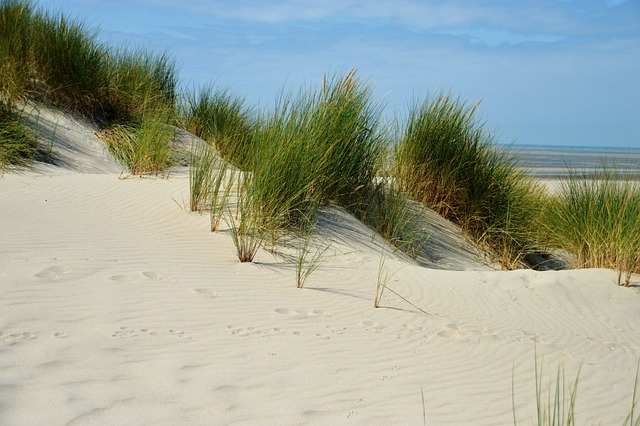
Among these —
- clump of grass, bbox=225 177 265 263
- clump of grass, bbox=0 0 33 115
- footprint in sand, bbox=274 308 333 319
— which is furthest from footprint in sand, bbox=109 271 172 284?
clump of grass, bbox=0 0 33 115

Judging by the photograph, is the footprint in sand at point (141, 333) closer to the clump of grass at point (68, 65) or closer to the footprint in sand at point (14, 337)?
the footprint in sand at point (14, 337)

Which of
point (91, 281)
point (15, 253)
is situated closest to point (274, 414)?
point (91, 281)

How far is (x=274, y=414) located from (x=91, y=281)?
77.5 inches

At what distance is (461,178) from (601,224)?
203cm

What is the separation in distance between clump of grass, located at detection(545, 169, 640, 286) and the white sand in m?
0.30

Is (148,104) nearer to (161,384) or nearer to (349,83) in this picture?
(349,83)

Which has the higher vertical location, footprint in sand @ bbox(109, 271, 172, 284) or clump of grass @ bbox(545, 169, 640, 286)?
clump of grass @ bbox(545, 169, 640, 286)

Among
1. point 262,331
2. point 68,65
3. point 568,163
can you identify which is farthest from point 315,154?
point 568,163

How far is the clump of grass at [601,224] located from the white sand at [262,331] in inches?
11.7

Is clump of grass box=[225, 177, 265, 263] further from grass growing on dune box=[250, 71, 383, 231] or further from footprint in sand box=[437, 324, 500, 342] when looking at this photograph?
footprint in sand box=[437, 324, 500, 342]

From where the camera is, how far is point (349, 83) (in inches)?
278

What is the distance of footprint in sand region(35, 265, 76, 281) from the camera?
421 centimetres

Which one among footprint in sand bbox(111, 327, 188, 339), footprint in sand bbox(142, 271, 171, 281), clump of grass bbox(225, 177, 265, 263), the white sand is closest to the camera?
the white sand

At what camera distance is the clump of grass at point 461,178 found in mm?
8289
